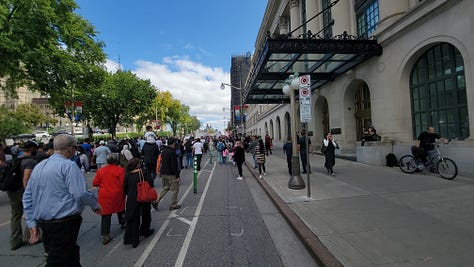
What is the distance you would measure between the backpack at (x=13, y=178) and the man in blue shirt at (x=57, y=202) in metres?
2.23

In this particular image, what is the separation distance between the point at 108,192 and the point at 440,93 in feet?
38.8

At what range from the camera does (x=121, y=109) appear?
35.0m

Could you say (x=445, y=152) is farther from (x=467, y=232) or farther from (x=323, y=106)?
(x=323, y=106)

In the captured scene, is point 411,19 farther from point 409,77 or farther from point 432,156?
point 432,156

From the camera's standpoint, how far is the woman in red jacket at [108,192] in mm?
4293

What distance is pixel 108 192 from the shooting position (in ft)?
14.3

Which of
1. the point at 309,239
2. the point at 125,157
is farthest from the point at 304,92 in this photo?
the point at 125,157

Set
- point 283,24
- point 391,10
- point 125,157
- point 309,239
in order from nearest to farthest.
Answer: point 309,239 → point 125,157 → point 391,10 → point 283,24

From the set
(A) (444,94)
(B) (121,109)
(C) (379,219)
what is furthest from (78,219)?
(B) (121,109)

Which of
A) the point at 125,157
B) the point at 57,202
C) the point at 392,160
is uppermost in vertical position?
the point at 125,157

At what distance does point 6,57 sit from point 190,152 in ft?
32.1

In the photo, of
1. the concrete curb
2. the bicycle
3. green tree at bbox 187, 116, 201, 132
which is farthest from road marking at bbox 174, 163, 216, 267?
green tree at bbox 187, 116, 201, 132

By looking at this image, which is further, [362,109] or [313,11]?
[313,11]

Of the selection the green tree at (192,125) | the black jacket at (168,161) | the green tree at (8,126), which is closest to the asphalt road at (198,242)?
the black jacket at (168,161)
